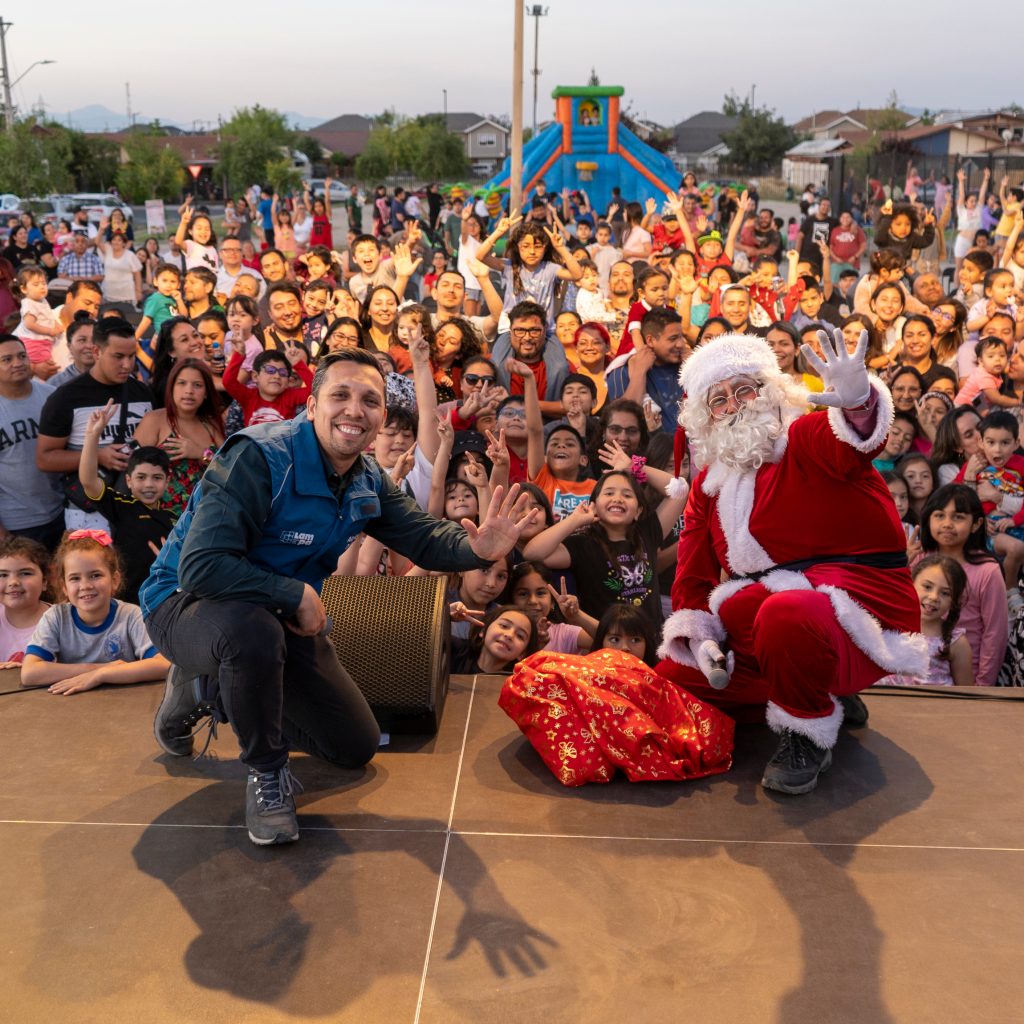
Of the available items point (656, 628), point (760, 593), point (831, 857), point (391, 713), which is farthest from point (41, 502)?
point (831, 857)

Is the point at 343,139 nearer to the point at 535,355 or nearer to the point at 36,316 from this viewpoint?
the point at 36,316

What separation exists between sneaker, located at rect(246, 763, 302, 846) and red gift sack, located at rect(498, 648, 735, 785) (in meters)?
0.77

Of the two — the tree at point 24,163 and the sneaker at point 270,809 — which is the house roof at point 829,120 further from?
the sneaker at point 270,809

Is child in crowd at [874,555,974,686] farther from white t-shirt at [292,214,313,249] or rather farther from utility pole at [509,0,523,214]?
white t-shirt at [292,214,313,249]

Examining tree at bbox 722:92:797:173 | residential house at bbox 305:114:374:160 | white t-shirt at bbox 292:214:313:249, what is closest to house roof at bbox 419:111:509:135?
residential house at bbox 305:114:374:160

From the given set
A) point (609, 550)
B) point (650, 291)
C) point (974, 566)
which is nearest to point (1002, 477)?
point (974, 566)

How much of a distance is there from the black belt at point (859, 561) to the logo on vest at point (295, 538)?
1405 millimetres

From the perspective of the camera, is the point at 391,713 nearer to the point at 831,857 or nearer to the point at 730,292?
the point at 831,857

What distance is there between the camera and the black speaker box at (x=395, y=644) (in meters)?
3.59

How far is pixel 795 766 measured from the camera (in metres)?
3.29

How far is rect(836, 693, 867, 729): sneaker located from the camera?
367 cm

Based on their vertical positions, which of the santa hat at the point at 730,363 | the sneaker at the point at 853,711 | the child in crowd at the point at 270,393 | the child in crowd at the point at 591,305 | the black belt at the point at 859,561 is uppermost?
the santa hat at the point at 730,363

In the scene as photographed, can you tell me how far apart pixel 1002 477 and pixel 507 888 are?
3342 millimetres

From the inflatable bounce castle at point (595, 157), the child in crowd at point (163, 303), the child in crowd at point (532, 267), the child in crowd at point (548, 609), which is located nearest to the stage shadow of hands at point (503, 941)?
the child in crowd at point (548, 609)
